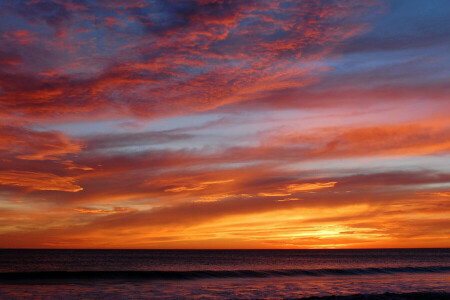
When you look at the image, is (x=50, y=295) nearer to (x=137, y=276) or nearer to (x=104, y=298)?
(x=104, y=298)

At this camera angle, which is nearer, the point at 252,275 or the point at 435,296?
the point at 435,296

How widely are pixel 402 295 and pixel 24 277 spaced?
3159 cm

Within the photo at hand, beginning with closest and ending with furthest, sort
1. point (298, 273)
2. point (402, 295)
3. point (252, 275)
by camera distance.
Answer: point (402, 295), point (252, 275), point (298, 273)

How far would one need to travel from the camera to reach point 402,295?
79.7 ft

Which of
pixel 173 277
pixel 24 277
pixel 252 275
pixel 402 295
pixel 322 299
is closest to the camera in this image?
pixel 322 299

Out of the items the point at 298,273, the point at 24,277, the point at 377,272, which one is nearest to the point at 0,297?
the point at 24,277

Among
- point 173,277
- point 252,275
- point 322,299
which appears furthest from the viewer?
point 252,275

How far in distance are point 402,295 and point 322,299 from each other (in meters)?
5.32

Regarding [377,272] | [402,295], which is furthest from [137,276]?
[377,272]

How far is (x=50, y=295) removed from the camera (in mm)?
24906

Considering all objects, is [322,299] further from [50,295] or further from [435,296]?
[50,295]

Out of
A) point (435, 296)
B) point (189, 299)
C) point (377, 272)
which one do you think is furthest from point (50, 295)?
point (377, 272)

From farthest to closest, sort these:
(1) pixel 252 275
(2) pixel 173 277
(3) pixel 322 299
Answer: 1. (1) pixel 252 275
2. (2) pixel 173 277
3. (3) pixel 322 299

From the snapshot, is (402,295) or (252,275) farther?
(252,275)
